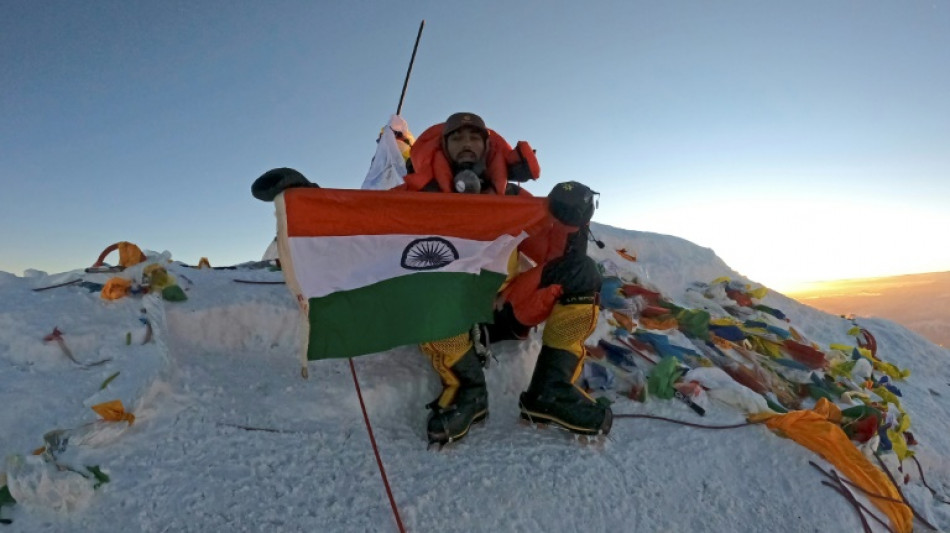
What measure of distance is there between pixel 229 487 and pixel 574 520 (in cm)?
152

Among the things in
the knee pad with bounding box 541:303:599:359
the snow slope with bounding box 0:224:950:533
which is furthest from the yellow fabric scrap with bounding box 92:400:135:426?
the knee pad with bounding box 541:303:599:359

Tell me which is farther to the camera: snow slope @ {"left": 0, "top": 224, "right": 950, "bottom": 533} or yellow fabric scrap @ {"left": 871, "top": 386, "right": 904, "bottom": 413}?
yellow fabric scrap @ {"left": 871, "top": 386, "right": 904, "bottom": 413}

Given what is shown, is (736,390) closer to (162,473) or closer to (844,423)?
(844,423)

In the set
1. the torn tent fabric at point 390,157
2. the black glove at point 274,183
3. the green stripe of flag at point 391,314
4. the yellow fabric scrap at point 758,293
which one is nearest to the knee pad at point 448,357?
the green stripe of flag at point 391,314

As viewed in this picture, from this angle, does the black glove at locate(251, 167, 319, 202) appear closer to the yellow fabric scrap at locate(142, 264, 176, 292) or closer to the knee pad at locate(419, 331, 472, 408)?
the knee pad at locate(419, 331, 472, 408)

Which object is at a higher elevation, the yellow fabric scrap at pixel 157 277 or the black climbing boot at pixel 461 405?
the yellow fabric scrap at pixel 157 277

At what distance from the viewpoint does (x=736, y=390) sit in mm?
3684

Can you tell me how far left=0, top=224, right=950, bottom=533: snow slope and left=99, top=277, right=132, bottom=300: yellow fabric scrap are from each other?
0.17 meters

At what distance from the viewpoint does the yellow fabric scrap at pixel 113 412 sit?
2.62 meters

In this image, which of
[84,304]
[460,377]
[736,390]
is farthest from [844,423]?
[84,304]

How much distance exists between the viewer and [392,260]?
9.67 feet

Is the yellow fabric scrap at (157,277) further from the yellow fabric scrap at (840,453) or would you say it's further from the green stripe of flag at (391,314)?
the yellow fabric scrap at (840,453)

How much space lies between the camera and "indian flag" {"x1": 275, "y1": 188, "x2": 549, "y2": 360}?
2779mm

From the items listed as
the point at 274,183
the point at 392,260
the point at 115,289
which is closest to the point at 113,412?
the point at 274,183
